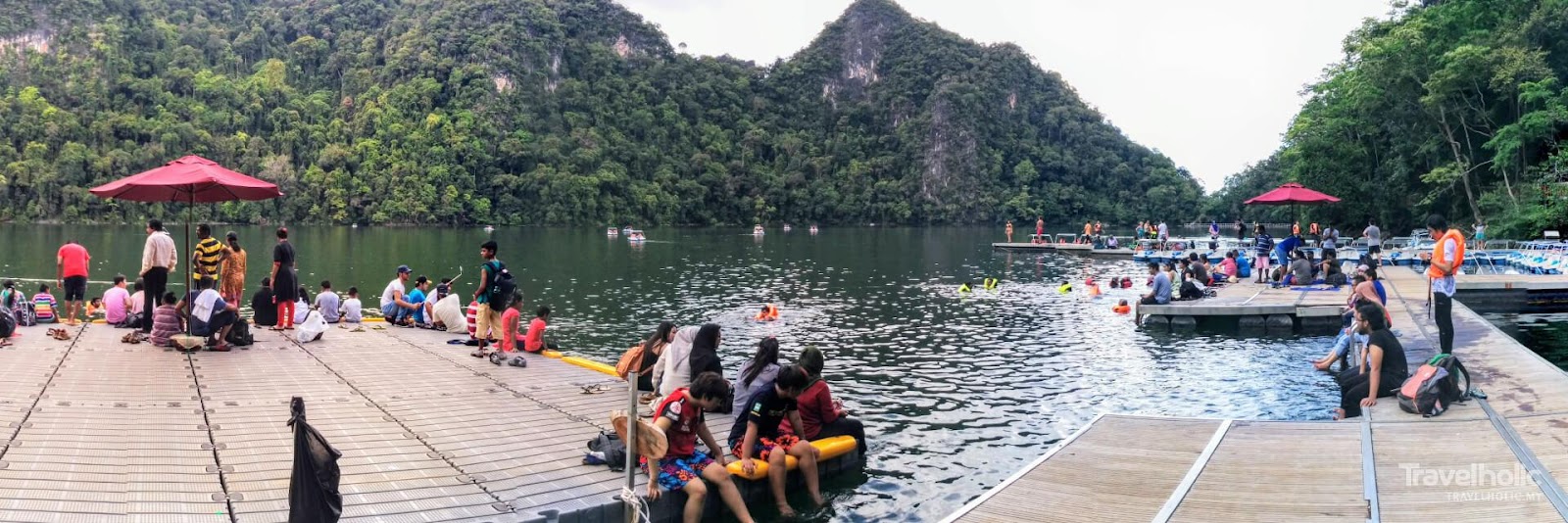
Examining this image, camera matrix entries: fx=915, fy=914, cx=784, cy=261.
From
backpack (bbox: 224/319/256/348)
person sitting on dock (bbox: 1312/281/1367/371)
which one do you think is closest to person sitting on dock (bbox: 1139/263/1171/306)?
person sitting on dock (bbox: 1312/281/1367/371)

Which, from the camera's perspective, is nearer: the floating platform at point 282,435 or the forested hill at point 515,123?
the floating platform at point 282,435

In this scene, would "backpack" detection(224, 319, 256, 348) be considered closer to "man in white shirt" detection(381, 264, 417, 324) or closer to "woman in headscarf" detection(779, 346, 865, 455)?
"man in white shirt" detection(381, 264, 417, 324)

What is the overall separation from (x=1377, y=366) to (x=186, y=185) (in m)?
15.8

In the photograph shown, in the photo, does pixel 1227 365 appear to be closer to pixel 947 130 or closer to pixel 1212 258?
pixel 1212 258

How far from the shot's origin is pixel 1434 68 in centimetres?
4388

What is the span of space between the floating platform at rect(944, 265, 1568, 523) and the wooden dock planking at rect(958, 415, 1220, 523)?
16 mm

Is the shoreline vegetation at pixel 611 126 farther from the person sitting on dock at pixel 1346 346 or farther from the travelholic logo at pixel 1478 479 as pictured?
A: the travelholic logo at pixel 1478 479

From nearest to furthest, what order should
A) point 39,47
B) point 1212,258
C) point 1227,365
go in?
point 1227,365 → point 1212,258 → point 39,47

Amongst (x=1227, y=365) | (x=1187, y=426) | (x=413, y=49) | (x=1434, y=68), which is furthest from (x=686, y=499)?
(x=413, y=49)

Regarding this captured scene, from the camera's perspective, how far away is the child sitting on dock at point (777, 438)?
8.36m

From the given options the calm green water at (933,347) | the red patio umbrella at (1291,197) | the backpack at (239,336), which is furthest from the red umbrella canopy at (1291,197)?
the backpack at (239,336)

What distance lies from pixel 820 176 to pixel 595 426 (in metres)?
148

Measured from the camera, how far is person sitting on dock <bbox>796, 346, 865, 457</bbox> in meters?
9.23

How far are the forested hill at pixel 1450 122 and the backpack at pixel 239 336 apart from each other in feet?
140
